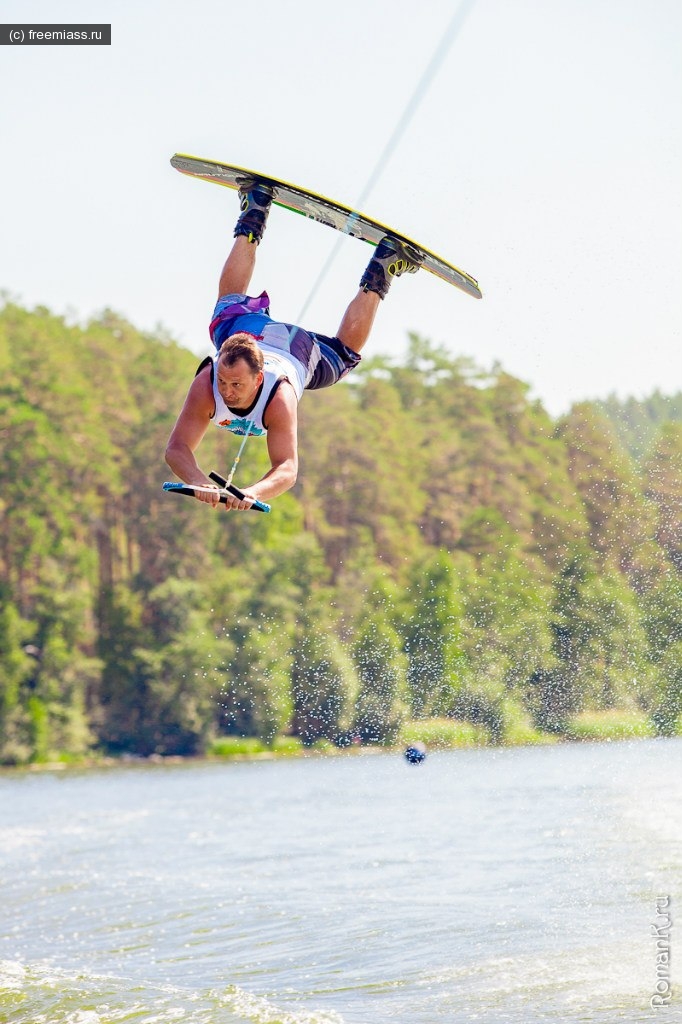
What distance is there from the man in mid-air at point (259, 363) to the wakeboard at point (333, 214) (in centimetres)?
7

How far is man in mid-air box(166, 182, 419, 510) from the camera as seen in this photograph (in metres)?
6.87

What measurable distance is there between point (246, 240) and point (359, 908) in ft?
19.9

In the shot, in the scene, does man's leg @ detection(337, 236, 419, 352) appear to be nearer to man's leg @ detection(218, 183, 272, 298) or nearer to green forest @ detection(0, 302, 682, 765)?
man's leg @ detection(218, 183, 272, 298)

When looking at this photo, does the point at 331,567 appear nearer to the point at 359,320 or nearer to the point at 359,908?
the point at 359,908

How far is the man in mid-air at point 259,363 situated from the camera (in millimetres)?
6867

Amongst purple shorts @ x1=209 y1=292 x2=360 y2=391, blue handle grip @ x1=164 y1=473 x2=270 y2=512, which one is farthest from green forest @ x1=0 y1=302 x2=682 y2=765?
blue handle grip @ x1=164 y1=473 x2=270 y2=512

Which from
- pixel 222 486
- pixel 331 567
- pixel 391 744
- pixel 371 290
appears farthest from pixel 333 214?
pixel 331 567

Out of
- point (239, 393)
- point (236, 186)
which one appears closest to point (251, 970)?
point (239, 393)

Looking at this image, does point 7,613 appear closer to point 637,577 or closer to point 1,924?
point 637,577

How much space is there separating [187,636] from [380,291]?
36717 millimetres

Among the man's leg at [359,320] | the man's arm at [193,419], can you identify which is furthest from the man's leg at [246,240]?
the man's arm at [193,419]

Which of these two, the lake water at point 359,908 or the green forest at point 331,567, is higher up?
the green forest at point 331,567

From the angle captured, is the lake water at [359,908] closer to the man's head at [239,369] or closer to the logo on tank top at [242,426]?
the logo on tank top at [242,426]

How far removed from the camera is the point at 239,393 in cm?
693
